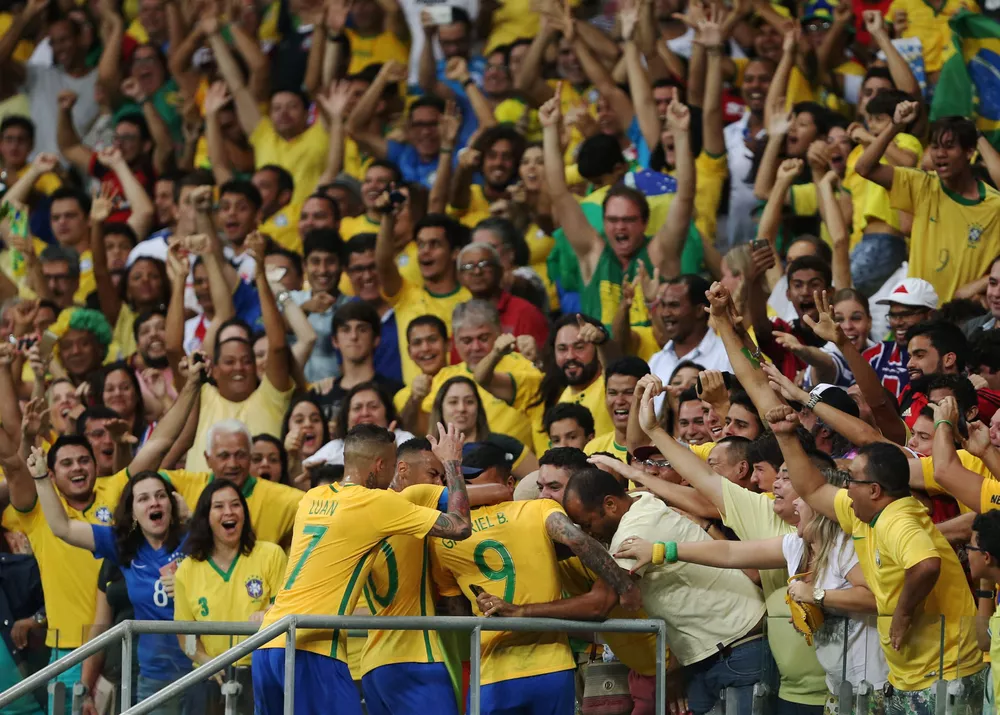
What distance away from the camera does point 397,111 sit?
1515cm

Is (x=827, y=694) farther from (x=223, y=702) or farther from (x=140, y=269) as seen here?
(x=140, y=269)

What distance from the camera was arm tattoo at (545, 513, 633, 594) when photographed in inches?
294

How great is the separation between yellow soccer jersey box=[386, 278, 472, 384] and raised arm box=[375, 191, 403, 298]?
0.24 feet

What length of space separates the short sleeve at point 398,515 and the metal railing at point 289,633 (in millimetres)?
356

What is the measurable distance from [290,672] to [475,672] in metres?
0.74

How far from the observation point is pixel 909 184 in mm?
10734

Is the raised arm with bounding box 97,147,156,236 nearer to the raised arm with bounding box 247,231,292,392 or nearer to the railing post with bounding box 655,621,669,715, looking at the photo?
the raised arm with bounding box 247,231,292,392

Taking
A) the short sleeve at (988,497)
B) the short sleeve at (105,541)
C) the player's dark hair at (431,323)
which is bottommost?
the short sleeve at (105,541)

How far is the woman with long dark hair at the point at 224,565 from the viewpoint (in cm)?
906

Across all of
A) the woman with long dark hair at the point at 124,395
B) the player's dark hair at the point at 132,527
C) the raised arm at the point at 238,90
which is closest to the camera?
the player's dark hair at the point at 132,527

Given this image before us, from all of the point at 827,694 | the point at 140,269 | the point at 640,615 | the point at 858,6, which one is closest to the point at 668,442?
the point at 640,615

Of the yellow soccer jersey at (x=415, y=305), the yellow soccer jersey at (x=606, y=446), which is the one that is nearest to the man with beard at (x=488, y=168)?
the yellow soccer jersey at (x=415, y=305)

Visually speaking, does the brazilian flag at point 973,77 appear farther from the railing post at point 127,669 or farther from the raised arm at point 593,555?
the railing post at point 127,669

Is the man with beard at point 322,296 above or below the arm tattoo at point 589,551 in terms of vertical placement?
below
